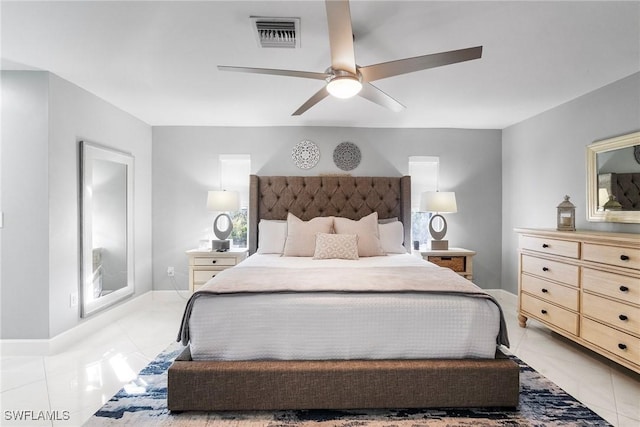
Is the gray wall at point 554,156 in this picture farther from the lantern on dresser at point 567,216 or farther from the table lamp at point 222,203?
the table lamp at point 222,203

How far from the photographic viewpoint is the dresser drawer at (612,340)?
7.51 ft

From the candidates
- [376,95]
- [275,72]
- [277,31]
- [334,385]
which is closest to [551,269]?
[376,95]

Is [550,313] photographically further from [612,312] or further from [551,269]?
[612,312]

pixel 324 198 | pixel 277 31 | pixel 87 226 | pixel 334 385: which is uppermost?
pixel 277 31

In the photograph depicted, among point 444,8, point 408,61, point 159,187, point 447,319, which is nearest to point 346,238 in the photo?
point 447,319

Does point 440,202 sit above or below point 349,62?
below

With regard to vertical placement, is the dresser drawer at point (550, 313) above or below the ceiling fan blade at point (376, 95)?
below

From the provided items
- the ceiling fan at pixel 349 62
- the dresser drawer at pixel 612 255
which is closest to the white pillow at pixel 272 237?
the ceiling fan at pixel 349 62

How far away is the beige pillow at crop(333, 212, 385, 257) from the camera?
11.8 ft

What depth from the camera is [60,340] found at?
2.91 m

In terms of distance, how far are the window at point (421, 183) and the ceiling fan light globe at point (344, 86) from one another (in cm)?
276

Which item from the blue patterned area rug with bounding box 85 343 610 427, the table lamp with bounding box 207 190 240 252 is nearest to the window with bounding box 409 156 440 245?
the table lamp with bounding box 207 190 240 252

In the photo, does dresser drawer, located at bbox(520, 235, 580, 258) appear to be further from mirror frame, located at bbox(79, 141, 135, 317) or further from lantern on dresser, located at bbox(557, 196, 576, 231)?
mirror frame, located at bbox(79, 141, 135, 317)

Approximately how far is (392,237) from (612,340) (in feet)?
6.60
